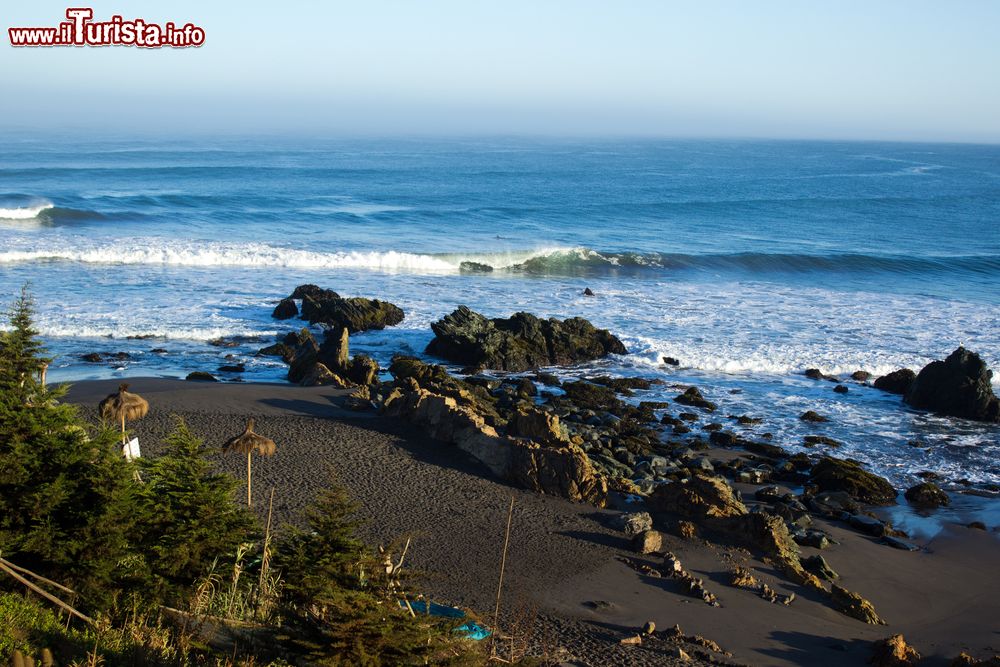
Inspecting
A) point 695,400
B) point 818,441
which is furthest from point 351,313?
point 818,441

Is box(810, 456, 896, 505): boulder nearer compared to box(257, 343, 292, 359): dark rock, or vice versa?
box(810, 456, 896, 505): boulder

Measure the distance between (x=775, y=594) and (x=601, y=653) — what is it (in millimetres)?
3310

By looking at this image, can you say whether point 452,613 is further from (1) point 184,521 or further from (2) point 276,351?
(2) point 276,351

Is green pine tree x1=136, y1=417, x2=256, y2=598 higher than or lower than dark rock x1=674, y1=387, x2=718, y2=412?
higher

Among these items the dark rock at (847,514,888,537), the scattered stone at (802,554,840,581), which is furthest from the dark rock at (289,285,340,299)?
the scattered stone at (802,554,840,581)

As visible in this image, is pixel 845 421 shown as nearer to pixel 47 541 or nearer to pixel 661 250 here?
pixel 47 541

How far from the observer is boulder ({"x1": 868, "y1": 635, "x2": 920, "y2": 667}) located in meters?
10.7

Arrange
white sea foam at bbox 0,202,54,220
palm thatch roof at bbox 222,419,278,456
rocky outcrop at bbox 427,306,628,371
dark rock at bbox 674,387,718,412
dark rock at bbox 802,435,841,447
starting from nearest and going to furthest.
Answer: palm thatch roof at bbox 222,419,278,456
dark rock at bbox 802,435,841,447
dark rock at bbox 674,387,718,412
rocky outcrop at bbox 427,306,628,371
white sea foam at bbox 0,202,54,220

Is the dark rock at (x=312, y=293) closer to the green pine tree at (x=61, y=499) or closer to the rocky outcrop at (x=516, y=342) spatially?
the rocky outcrop at (x=516, y=342)

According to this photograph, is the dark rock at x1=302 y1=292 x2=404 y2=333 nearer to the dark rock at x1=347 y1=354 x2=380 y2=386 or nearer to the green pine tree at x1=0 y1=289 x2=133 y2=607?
the dark rock at x1=347 y1=354 x2=380 y2=386

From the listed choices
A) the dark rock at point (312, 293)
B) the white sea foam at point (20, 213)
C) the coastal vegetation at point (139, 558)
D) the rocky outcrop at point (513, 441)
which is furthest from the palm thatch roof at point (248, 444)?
the white sea foam at point (20, 213)

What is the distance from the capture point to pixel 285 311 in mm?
28438

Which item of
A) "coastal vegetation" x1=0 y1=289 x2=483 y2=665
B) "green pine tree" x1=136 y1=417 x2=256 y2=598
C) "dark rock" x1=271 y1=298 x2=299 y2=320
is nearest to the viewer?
"coastal vegetation" x1=0 y1=289 x2=483 y2=665

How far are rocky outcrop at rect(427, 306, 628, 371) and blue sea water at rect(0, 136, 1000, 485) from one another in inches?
37.3
